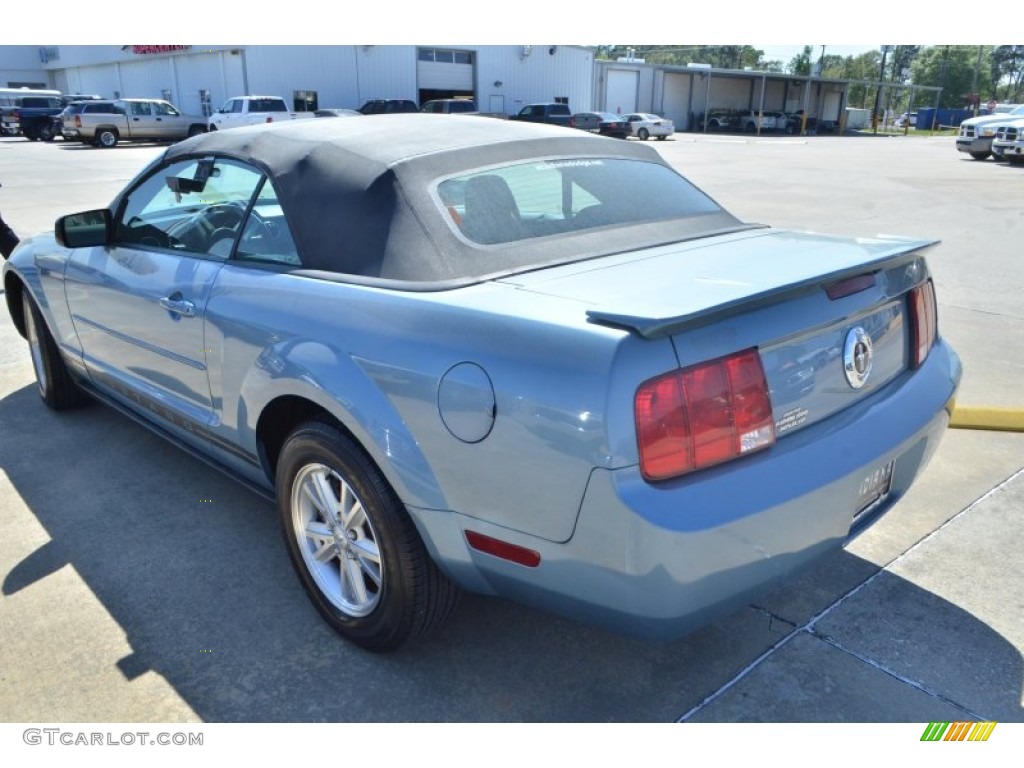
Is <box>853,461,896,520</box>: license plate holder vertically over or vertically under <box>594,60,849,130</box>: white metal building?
under

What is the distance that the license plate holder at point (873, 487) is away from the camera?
231 centimetres

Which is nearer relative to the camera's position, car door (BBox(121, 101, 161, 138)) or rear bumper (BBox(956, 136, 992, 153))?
rear bumper (BBox(956, 136, 992, 153))

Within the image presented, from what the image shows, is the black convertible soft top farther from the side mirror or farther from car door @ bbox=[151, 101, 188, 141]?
car door @ bbox=[151, 101, 188, 141]

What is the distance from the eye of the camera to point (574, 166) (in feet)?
10.1

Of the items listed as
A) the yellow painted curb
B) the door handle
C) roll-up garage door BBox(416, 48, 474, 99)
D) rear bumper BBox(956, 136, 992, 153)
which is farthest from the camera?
roll-up garage door BBox(416, 48, 474, 99)

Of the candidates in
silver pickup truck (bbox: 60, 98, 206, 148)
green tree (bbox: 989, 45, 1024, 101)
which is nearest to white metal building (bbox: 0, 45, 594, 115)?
silver pickup truck (bbox: 60, 98, 206, 148)

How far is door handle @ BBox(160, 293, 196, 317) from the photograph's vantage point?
304 cm

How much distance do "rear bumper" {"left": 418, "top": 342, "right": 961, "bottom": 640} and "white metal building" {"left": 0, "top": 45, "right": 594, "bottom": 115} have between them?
3537 centimetres

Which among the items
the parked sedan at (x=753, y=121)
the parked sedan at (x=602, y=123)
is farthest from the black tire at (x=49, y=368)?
the parked sedan at (x=753, y=121)

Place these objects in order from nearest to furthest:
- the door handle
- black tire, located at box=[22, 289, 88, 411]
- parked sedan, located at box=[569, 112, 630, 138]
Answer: the door handle
black tire, located at box=[22, 289, 88, 411]
parked sedan, located at box=[569, 112, 630, 138]

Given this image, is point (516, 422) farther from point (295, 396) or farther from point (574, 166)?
point (574, 166)

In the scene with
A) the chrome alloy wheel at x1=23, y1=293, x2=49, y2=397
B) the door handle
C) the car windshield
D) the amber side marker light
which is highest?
the car windshield

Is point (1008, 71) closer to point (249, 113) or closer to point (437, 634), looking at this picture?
point (249, 113)

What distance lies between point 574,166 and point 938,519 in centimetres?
207
